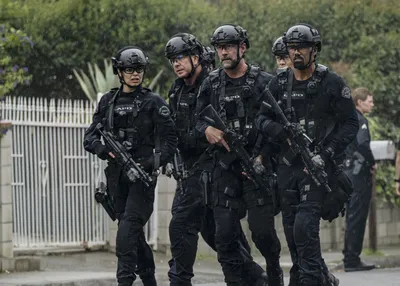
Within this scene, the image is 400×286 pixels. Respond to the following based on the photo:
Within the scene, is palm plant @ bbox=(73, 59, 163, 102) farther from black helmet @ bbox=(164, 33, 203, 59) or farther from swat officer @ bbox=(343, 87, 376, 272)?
black helmet @ bbox=(164, 33, 203, 59)

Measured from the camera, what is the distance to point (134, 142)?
10.6 meters

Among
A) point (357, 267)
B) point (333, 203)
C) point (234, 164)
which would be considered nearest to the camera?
point (333, 203)

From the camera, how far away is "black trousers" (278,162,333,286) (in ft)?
31.9

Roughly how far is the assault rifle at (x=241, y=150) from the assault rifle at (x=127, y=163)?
0.75 m

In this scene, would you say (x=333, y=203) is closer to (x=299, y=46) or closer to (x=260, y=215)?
(x=260, y=215)

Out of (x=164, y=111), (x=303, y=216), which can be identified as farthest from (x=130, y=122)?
(x=303, y=216)

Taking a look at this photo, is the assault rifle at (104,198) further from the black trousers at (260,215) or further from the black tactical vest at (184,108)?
the black trousers at (260,215)

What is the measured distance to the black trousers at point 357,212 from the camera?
13.9m

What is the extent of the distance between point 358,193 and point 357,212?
0.69ft

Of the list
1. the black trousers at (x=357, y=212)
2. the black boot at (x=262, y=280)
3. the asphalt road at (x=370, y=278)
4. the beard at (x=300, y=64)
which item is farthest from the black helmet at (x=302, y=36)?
the black trousers at (x=357, y=212)

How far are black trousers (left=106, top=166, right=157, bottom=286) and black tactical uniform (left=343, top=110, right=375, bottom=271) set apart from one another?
3.64 m

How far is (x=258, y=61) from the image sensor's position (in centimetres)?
1967

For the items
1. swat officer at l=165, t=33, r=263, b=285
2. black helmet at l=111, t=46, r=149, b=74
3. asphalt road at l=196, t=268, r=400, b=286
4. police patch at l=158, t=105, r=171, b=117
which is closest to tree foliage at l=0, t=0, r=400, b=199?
asphalt road at l=196, t=268, r=400, b=286

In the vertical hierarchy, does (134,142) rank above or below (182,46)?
below
